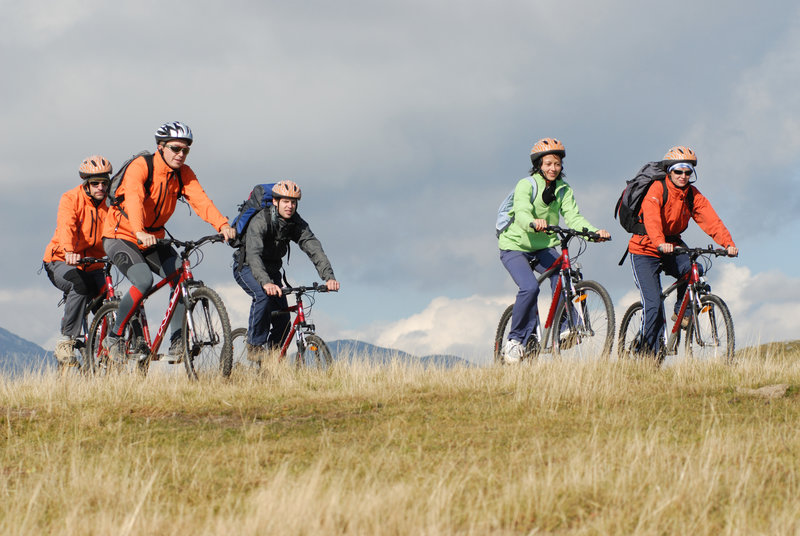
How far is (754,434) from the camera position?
6473 mm

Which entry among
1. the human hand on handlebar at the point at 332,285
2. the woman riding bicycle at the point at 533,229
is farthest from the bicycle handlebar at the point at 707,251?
the human hand on handlebar at the point at 332,285

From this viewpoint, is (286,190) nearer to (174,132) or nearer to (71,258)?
(174,132)

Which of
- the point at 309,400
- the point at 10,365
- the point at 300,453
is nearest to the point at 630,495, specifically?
the point at 300,453

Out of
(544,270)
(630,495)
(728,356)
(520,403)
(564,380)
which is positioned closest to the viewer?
(630,495)

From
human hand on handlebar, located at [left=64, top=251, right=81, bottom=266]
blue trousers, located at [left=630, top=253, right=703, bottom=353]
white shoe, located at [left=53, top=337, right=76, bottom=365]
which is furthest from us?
white shoe, located at [left=53, top=337, right=76, bottom=365]

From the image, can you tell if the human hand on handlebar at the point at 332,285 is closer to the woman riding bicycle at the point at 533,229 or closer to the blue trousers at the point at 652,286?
the woman riding bicycle at the point at 533,229

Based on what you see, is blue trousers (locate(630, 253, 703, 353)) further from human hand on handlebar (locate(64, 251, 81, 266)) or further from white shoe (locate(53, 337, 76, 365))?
white shoe (locate(53, 337, 76, 365))

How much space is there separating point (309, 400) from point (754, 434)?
419 centimetres

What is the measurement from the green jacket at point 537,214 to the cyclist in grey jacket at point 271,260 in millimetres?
2226

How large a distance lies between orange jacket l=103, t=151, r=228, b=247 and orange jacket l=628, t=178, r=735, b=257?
4810 millimetres

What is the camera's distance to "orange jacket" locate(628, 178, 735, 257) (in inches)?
400

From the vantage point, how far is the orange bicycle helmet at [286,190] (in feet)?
35.3

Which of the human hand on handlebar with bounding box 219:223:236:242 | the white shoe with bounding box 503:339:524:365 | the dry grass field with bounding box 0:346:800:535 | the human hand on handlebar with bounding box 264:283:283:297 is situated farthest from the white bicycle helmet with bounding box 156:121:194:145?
the white shoe with bounding box 503:339:524:365

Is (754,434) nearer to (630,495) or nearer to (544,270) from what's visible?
(630,495)
